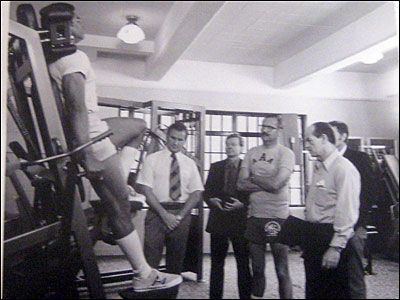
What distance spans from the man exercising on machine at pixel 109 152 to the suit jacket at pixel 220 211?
6.0 inches

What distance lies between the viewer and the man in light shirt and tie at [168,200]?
92cm

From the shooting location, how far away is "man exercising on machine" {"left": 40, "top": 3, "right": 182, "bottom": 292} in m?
0.87

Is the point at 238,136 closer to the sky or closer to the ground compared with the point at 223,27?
closer to the ground

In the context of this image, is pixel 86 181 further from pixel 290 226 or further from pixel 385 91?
pixel 385 91

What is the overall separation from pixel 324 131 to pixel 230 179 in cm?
28

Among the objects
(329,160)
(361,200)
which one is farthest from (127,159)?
(361,200)

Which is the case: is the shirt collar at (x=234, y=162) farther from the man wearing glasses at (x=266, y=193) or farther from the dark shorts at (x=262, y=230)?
the dark shorts at (x=262, y=230)

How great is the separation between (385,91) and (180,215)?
0.66m

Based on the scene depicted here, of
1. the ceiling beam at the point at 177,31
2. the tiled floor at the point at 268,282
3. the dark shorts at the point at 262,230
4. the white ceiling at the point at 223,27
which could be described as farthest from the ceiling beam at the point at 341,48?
the tiled floor at the point at 268,282

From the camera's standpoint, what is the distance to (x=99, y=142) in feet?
2.91

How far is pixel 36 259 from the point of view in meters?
0.85

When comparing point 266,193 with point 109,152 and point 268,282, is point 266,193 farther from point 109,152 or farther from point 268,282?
point 109,152

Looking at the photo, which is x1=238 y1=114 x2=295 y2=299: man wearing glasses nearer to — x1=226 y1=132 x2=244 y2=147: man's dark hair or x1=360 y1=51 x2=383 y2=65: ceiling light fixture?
x1=226 y1=132 x2=244 y2=147: man's dark hair

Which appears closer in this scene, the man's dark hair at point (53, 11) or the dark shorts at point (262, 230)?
the man's dark hair at point (53, 11)
